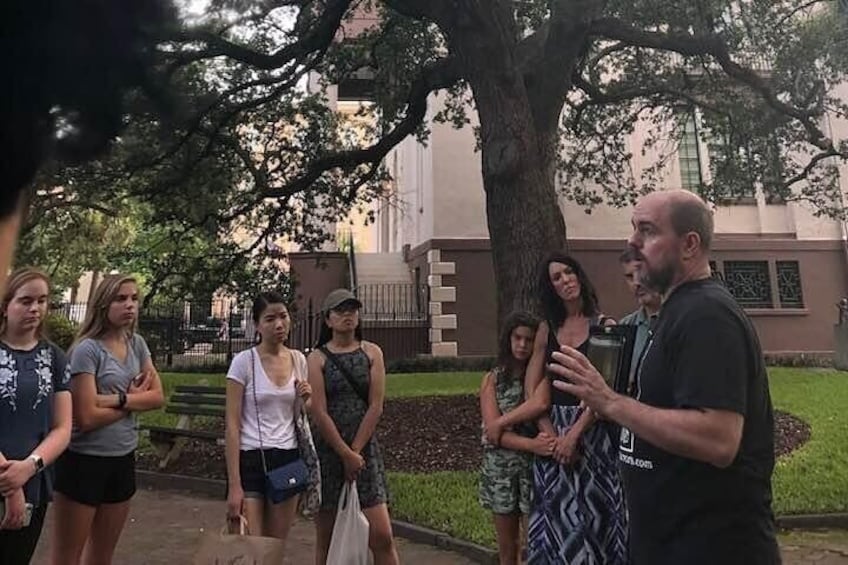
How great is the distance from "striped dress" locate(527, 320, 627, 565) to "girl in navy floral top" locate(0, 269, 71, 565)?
2.57m

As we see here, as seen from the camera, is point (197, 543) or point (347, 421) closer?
point (347, 421)

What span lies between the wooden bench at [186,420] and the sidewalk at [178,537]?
1.03 m

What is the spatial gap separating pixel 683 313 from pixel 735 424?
38cm

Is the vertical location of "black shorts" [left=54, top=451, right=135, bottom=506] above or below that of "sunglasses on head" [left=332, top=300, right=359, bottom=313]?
below

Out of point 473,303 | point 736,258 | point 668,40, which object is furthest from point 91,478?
point 736,258

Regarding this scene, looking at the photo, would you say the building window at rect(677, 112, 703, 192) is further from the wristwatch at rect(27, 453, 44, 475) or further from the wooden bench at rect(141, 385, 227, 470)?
the wristwatch at rect(27, 453, 44, 475)

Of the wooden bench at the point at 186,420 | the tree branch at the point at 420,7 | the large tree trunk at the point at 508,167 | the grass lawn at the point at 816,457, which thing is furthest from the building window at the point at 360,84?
the grass lawn at the point at 816,457

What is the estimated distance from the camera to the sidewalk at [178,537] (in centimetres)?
586

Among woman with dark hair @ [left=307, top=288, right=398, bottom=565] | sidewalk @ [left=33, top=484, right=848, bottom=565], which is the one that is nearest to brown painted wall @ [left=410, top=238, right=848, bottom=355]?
sidewalk @ [left=33, top=484, right=848, bottom=565]

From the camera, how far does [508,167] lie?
8.71 metres

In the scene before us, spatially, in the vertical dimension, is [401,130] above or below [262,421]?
above

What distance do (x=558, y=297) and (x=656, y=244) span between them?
5.87 ft

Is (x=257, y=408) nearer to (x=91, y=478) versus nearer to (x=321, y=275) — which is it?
(x=91, y=478)

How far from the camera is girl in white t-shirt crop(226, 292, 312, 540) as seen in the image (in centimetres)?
422
